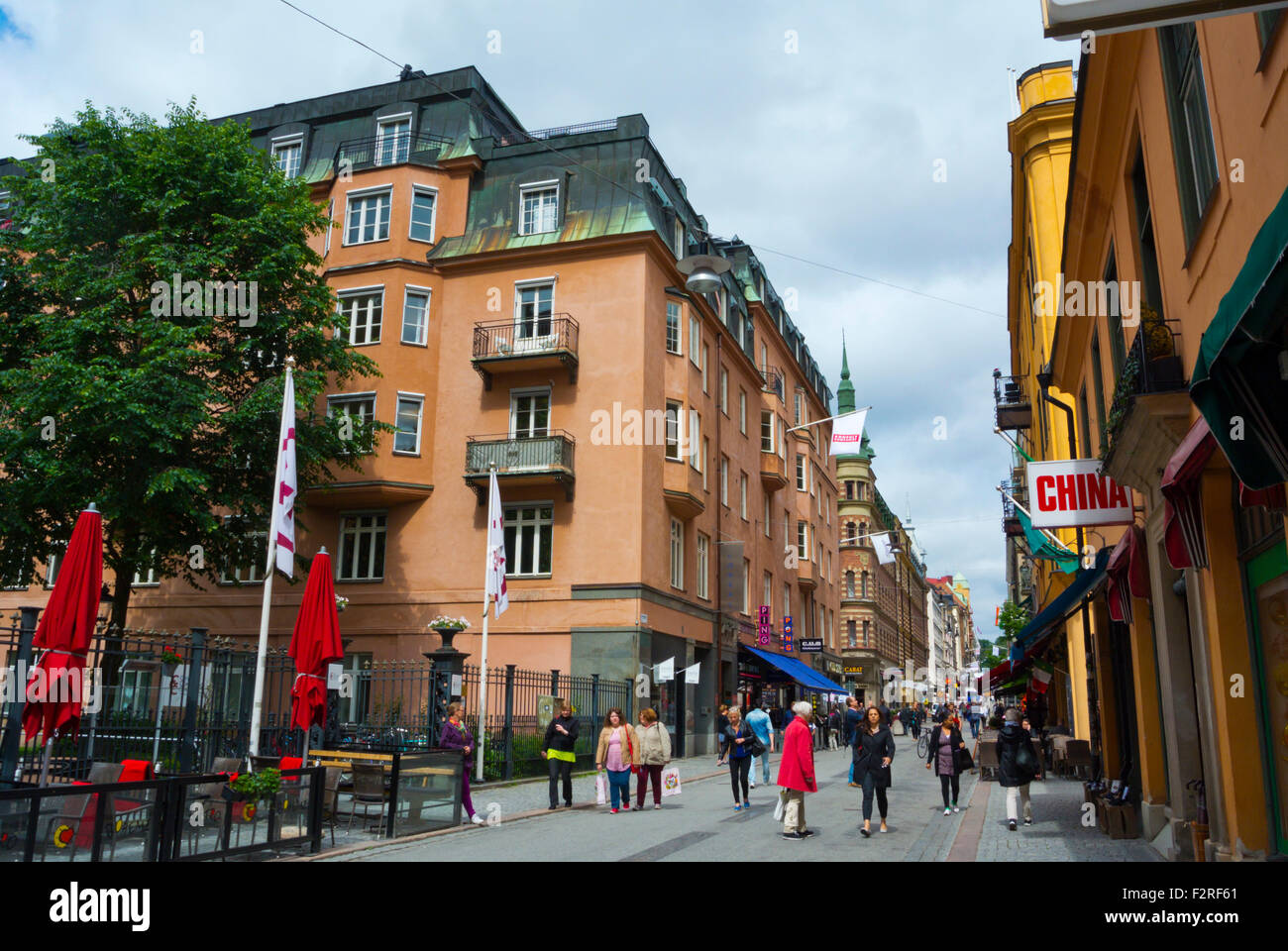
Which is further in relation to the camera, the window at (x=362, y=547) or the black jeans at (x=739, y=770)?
the window at (x=362, y=547)

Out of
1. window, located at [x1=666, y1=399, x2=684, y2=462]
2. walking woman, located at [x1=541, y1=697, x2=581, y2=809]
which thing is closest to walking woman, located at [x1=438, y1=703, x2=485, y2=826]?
walking woman, located at [x1=541, y1=697, x2=581, y2=809]

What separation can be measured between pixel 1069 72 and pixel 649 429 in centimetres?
1428

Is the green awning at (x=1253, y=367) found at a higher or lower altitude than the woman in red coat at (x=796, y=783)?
higher

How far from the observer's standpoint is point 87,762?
513 inches

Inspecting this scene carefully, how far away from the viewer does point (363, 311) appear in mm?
30656

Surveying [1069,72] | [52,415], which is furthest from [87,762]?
[1069,72]

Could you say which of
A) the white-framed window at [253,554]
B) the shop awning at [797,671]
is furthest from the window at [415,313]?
the shop awning at [797,671]

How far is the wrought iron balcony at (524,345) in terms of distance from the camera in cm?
2833

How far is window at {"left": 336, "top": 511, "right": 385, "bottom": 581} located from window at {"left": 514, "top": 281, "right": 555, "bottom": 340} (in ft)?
24.0

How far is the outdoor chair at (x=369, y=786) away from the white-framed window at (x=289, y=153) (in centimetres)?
2650

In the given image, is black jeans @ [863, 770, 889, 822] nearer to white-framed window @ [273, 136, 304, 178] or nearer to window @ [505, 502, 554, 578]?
window @ [505, 502, 554, 578]

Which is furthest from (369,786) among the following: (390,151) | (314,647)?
(390,151)

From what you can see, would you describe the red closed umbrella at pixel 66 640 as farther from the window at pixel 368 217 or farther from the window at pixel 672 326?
the window at pixel 368 217

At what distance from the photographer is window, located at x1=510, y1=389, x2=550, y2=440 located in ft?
95.0
